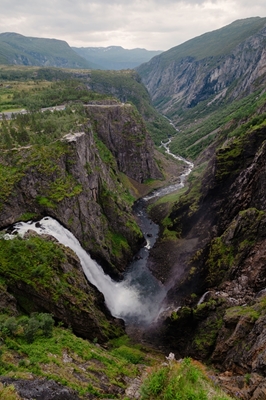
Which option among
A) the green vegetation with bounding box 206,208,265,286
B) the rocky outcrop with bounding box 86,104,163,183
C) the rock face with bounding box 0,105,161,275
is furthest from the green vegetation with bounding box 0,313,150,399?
the rocky outcrop with bounding box 86,104,163,183

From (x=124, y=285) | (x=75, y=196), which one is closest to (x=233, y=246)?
(x=124, y=285)

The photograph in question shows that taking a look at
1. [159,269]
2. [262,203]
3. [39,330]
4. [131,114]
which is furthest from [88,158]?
[131,114]

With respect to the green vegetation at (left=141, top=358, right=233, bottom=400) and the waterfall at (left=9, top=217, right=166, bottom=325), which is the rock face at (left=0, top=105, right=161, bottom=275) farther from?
the green vegetation at (left=141, top=358, right=233, bottom=400)

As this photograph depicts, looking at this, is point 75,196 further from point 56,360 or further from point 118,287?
point 56,360

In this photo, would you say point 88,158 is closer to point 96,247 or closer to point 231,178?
point 96,247

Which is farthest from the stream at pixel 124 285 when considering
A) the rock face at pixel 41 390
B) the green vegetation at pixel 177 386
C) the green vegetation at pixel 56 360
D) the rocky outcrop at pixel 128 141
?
the rocky outcrop at pixel 128 141
